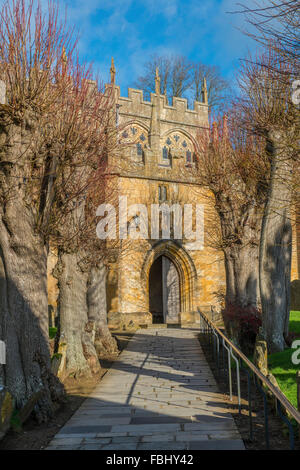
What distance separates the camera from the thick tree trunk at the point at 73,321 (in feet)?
28.9

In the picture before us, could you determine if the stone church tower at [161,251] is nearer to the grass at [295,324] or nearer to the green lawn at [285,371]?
the grass at [295,324]

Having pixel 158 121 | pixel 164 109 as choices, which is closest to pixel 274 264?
pixel 158 121

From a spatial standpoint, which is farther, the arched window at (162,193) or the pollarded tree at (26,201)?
the arched window at (162,193)

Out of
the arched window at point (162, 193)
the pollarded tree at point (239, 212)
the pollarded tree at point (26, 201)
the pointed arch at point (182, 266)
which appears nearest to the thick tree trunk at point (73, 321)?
the pollarded tree at point (26, 201)

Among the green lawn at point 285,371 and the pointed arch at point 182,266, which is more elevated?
the pointed arch at point 182,266

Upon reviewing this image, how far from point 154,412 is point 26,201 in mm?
3535

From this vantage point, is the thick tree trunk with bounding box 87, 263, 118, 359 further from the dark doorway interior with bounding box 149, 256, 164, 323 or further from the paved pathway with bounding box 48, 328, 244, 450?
the dark doorway interior with bounding box 149, 256, 164, 323

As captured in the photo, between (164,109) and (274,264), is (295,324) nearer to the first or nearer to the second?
(274,264)

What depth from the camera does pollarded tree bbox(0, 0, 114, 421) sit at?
236 inches

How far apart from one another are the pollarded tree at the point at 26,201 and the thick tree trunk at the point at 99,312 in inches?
229

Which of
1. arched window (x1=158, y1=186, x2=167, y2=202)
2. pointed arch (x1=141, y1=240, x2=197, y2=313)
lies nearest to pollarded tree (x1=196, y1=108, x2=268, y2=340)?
arched window (x1=158, y1=186, x2=167, y2=202)
